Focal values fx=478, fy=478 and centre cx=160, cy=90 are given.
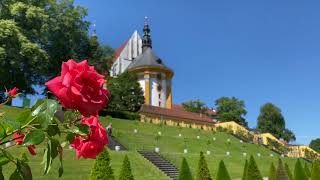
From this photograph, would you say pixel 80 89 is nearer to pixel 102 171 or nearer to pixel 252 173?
pixel 102 171

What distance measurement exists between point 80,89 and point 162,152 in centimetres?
2995

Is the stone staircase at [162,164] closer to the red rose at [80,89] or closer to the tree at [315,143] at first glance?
the red rose at [80,89]

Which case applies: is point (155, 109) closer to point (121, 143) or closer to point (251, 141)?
point (251, 141)

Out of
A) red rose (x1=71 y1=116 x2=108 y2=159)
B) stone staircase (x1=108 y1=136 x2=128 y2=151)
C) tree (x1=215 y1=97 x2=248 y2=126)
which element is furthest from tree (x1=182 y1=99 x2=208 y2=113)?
red rose (x1=71 y1=116 x2=108 y2=159)

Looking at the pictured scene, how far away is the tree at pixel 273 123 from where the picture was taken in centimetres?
8538

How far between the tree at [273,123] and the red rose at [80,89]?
8513cm

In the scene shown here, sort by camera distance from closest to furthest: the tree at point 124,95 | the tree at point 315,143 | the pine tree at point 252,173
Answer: the pine tree at point 252,173
the tree at point 124,95
the tree at point 315,143

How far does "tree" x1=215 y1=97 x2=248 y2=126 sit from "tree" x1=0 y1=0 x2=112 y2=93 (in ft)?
130

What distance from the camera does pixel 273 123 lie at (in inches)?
3398

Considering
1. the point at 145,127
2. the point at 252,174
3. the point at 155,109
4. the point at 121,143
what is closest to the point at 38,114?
the point at 252,174

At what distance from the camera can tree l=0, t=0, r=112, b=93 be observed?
3756 centimetres

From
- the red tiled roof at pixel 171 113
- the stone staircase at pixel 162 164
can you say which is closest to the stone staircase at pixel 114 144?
the stone staircase at pixel 162 164

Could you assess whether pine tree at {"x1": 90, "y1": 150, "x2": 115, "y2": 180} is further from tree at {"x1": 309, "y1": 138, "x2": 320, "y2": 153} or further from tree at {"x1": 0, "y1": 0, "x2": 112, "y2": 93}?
tree at {"x1": 309, "y1": 138, "x2": 320, "y2": 153}

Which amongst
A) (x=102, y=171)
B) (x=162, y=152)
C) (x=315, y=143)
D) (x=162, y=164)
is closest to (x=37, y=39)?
(x=162, y=152)
